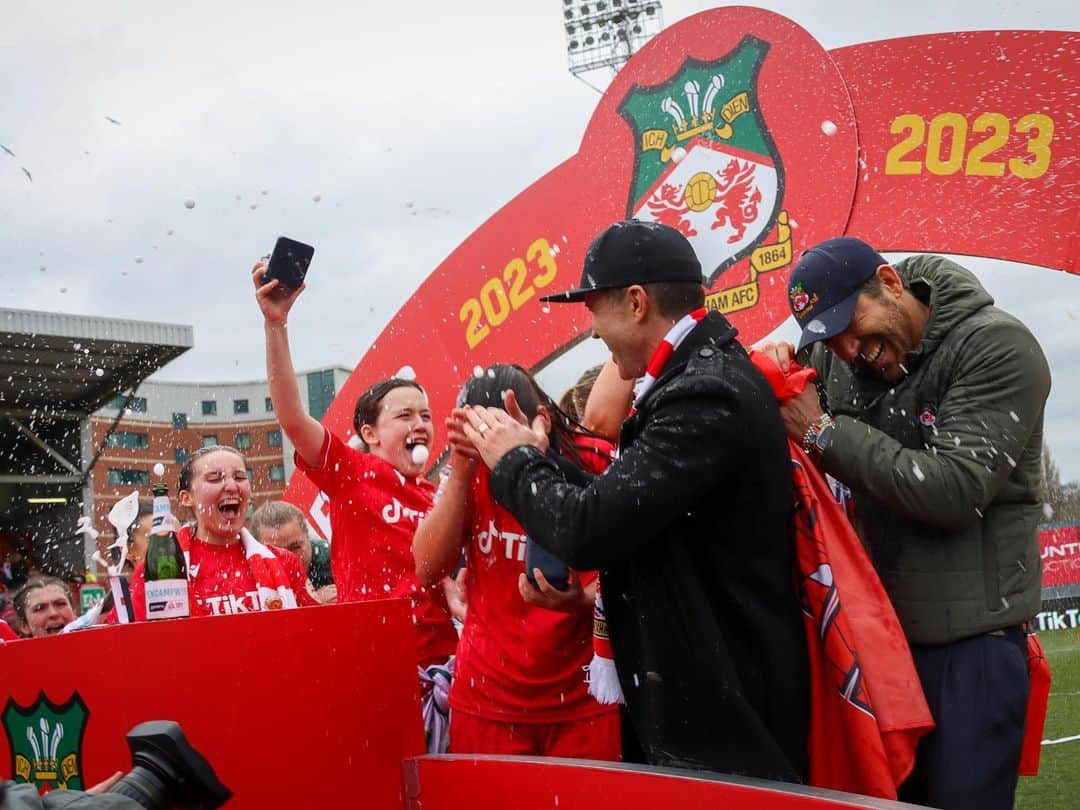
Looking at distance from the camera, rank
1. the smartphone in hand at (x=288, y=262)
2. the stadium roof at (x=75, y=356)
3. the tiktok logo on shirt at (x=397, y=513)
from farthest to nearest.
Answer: the stadium roof at (x=75, y=356) → the tiktok logo on shirt at (x=397, y=513) → the smartphone in hand at (x=288, y=262)

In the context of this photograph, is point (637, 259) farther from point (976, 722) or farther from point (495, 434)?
point (976, 722)

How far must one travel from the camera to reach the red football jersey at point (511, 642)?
256 centimetres

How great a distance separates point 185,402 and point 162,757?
52.8 metres

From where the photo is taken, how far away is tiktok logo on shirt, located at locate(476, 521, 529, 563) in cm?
264

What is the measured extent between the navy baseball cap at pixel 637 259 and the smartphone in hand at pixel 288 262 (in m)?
1.02

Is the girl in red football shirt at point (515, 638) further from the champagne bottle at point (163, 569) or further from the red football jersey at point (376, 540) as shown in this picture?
the red football jersey at point (376, 540)

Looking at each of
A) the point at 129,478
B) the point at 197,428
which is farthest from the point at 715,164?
the point at 197,428

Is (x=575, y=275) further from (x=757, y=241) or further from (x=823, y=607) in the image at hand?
(x=823, y=607)

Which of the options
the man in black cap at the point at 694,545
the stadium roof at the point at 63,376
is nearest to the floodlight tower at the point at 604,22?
the stadium roof at the point at 63,376

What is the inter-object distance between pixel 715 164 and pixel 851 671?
464 centimetres

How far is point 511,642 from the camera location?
2.59 metres

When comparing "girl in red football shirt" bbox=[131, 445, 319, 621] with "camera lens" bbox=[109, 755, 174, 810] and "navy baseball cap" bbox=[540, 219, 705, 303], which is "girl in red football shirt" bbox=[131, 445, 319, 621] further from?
"camera lens" bbox=[109, 755, 174, 810]

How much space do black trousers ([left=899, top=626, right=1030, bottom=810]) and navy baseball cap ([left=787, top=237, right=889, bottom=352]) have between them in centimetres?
71

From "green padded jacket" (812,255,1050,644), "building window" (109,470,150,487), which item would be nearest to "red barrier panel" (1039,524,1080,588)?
"green padded jacket" (812,255,1050,644)
